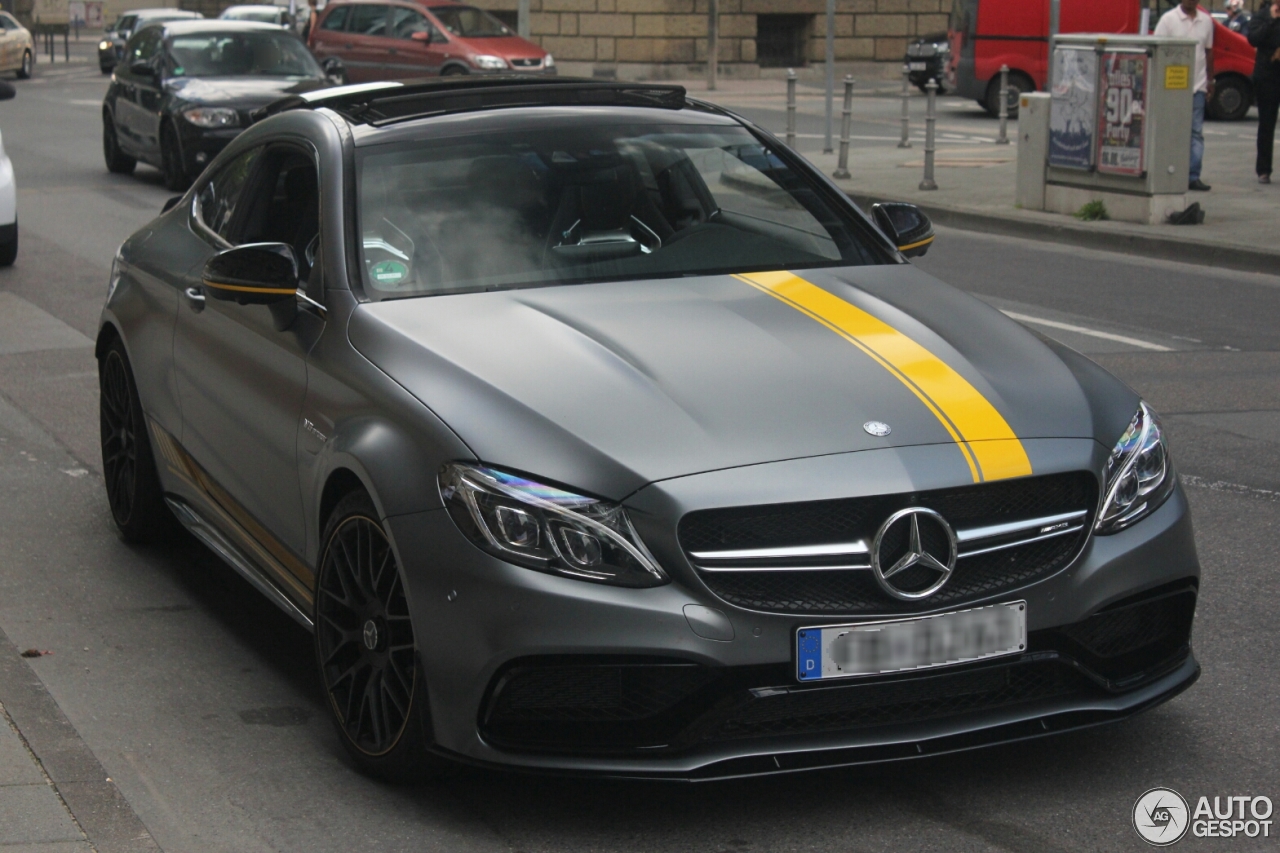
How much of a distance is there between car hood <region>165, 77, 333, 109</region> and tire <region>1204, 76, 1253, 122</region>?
1477 cm

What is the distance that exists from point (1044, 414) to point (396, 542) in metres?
1.43

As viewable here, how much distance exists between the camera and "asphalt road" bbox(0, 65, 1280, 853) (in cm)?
384

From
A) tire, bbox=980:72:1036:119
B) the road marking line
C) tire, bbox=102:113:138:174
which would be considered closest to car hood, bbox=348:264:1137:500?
the road marking line

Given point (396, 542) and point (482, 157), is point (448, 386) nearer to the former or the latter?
point (396, 542)

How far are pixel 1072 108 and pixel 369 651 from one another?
42.4 ft

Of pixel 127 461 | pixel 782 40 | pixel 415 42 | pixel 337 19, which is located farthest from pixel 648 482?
pixel 782 40

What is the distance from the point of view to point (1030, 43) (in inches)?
1131

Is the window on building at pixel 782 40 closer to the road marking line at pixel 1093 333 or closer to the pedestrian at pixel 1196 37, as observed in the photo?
the pedestrian at pixel 1196 37

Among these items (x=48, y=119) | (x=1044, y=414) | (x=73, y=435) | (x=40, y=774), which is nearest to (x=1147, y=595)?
(x=1044, y=414)

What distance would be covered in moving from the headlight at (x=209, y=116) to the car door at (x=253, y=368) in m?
13.1

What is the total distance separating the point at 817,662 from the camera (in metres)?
3.63

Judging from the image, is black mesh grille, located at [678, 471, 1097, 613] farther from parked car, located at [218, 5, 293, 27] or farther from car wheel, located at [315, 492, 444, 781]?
parked car, located at [218, 5, 293, 27]

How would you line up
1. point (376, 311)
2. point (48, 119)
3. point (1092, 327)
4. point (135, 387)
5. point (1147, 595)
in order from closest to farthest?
point (1147, 595) < point (376, 311) < point (135, 387) < point (1092, 327) < point (48, 119)

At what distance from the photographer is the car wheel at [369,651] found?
3918 mm
